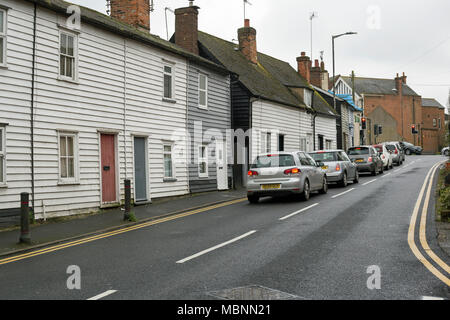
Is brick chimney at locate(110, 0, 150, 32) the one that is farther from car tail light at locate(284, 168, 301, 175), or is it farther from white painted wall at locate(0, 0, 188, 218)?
car tail light at locate(284, 168, 301, 175)

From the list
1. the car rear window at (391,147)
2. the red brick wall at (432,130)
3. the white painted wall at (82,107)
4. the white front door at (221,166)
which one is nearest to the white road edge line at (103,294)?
the white painted wall at (82,107)

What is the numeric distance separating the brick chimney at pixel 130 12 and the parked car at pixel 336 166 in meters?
9.68

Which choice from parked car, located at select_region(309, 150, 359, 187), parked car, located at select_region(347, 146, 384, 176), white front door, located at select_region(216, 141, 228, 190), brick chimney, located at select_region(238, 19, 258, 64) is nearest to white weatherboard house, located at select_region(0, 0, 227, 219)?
white front door, located at select_region(216, 141, 228, 190)

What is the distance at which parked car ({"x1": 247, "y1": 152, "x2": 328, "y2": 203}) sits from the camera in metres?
15.4

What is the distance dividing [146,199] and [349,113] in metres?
38.8

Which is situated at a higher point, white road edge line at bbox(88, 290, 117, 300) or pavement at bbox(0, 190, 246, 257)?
pavement at bbox(0, 190, 246, 257)

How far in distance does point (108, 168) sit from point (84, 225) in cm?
373

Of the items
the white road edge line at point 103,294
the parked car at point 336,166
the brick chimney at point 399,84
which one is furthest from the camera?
the brick chimney at point 399,84

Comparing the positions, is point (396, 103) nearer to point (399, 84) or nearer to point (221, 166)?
point (399, 84)

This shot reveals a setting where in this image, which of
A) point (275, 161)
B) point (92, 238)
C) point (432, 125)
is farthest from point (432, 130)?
point (92, 238)

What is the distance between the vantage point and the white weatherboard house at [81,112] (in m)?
12.3

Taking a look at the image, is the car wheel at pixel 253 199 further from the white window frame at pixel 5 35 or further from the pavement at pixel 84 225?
the white window frame at pixel 5 35

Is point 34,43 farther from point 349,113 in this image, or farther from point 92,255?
point 349,113

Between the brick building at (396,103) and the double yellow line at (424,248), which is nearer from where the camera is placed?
the double yellow line at (424,248)
